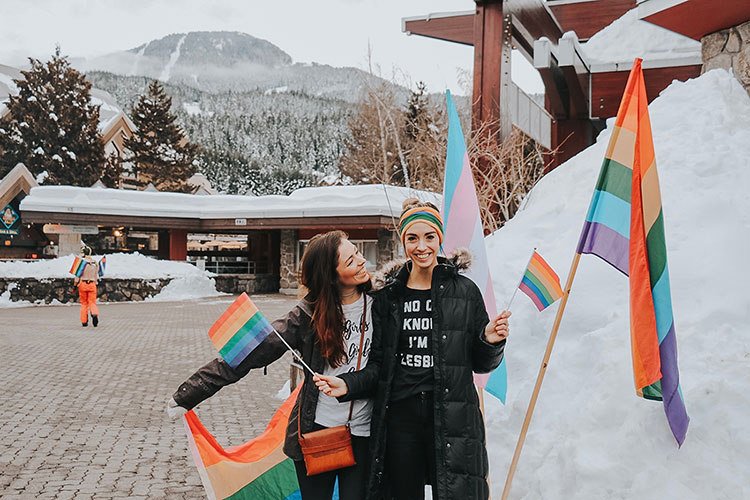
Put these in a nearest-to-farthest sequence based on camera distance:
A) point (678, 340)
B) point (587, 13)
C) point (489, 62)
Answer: point (678, 340), point (489, 62), point (587, 13)

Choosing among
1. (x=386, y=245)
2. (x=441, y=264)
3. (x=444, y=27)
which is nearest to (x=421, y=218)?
(x=441, y=264)

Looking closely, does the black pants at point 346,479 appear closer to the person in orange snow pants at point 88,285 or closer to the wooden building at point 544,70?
the wooden building at point 544,70

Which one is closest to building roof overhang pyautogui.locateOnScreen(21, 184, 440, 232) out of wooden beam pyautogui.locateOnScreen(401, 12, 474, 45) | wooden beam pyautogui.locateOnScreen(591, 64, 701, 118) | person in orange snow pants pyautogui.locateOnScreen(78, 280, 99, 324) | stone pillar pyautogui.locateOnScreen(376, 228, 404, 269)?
stone pillar pyautogui.locateOnScreen(376, 228, 404, 269)

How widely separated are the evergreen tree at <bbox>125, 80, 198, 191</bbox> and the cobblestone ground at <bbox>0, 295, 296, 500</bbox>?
28.4 meters

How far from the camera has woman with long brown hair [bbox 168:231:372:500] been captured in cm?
251

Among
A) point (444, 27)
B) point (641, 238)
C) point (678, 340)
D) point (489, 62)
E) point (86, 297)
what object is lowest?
point (86, 297)

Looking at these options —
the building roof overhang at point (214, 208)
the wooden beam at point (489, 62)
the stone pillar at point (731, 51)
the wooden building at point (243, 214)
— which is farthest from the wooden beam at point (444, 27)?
the building roof overhang at point (214, 208)

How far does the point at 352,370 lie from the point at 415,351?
291 millimetres

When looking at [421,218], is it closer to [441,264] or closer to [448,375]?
[441,264]

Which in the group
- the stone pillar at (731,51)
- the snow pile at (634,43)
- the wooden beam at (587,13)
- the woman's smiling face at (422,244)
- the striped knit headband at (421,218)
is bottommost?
the woman's smiling face at (422,244)

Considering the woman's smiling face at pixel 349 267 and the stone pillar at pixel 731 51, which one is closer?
the woman's smiling face at pixel 349 267

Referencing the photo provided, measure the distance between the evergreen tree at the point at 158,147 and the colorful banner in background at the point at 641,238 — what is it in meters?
39.9

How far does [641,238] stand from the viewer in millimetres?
2730

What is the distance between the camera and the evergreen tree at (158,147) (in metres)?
39.6
